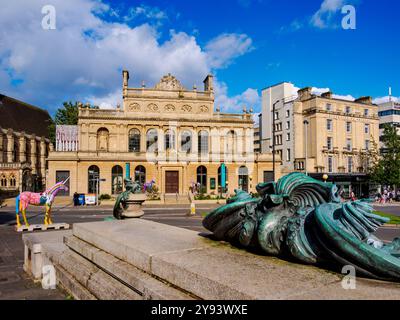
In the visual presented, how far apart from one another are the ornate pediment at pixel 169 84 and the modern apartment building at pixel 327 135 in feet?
49.8

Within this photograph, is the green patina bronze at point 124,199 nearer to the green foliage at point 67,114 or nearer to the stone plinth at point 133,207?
the stone plinth at point 133,207

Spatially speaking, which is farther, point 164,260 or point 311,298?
point 164,260

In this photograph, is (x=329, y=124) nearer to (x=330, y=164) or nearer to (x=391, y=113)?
(x=330, y=164)

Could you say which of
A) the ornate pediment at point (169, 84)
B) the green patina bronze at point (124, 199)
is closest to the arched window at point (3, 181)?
the ornate pediment at point (169, 84)

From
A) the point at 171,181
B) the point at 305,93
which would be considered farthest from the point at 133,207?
the point at 305,93

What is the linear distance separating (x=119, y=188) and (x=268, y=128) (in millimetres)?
28004

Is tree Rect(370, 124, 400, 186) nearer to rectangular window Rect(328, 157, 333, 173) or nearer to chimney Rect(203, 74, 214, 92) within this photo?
rectangular window Rect(328, 157, 333, 173)

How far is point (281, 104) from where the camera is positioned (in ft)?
162

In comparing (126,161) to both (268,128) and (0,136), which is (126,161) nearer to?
(268,128)

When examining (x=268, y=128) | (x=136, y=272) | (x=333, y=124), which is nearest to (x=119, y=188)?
(x=268, y=128)

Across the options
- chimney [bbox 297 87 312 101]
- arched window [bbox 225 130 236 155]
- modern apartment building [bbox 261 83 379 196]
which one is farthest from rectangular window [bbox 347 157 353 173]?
arched window [bbox 225 130 236 155]

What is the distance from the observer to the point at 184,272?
3.29 metres

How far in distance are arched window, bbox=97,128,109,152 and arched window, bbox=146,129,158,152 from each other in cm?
572

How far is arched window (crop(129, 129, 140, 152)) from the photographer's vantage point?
42.1 metres
